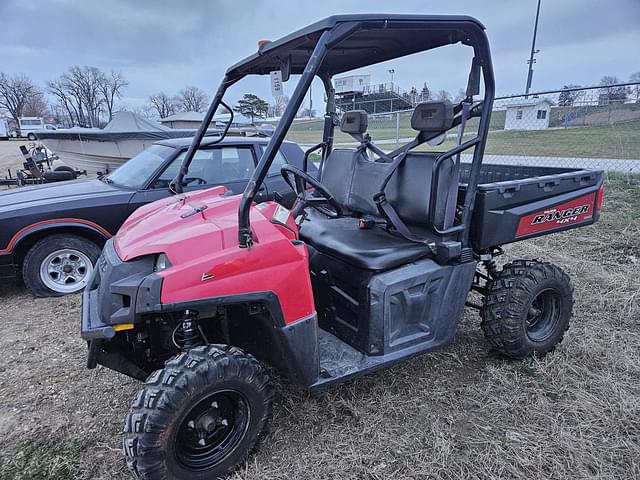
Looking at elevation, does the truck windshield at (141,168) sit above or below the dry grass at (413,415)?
above

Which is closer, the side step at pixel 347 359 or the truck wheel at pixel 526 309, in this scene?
the side step at pixel 347 359

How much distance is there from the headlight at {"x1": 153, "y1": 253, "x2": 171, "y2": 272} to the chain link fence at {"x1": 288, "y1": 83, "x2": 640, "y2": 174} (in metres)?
6.23

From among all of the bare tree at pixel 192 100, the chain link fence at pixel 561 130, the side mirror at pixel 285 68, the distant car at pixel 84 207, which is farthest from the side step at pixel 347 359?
the bare tree at pixel 192 100

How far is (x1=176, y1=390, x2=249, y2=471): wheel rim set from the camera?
194 cm

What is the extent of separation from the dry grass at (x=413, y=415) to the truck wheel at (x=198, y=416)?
18cm

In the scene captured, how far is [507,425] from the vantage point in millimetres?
2389

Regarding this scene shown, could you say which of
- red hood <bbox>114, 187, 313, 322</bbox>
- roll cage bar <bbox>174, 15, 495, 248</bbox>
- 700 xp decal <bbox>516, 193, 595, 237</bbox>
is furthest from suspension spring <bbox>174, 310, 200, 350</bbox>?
700 xp decal <bbox>516, 193, 595, 237</bbox>

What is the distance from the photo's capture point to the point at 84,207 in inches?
167

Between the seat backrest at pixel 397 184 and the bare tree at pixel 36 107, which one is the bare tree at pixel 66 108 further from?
the seat backrest at pixel 397 184

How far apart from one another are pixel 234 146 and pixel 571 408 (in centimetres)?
389

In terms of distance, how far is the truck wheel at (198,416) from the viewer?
1768 millimetres

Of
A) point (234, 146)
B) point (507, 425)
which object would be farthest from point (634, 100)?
point (507, 425)

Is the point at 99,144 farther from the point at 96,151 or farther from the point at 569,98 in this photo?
the point at 569,98

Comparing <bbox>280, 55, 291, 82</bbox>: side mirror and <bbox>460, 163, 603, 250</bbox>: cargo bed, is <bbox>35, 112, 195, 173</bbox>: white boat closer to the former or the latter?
<bbox>280, 55, 291, 82</bbox>: side mirror
